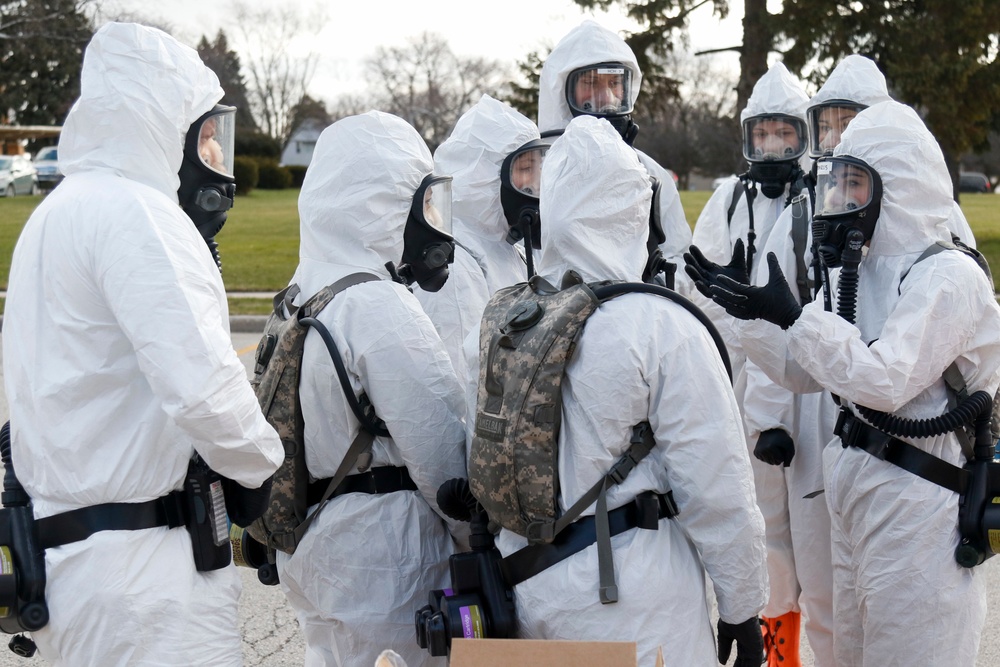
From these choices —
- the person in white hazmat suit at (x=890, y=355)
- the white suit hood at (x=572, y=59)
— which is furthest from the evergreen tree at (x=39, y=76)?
the person in white hazmat suit at (x=890, y=355)

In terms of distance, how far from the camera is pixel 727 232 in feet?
18.0

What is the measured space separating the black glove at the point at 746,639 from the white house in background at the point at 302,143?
54.6 meters

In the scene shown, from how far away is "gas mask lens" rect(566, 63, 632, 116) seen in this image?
5203mm

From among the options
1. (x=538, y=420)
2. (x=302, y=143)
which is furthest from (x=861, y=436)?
(x=302, y=143)

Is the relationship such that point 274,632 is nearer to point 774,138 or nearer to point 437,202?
point 437,202

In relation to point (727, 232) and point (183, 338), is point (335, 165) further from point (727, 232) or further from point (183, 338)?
point (727, 232)

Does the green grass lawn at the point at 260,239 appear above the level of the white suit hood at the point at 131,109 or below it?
below

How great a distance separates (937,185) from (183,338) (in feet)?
7.37

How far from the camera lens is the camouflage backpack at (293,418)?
117 inches

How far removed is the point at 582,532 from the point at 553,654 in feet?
1.88

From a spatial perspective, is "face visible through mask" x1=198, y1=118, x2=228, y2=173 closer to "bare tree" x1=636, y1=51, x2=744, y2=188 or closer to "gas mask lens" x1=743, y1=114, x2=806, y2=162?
"gas mask lens" x1=743, y1=114, x2=806, y2=162

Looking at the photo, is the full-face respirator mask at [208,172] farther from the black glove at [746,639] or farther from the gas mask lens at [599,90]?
the gas mask lens at [599,90]

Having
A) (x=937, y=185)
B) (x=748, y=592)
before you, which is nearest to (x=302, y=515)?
(x=748, y=592)

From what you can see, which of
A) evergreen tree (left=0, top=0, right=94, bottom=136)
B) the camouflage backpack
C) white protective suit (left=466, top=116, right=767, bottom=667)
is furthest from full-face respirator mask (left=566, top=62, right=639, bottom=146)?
evergreen tree (left=0, top=0, right=94, bottom=136)
